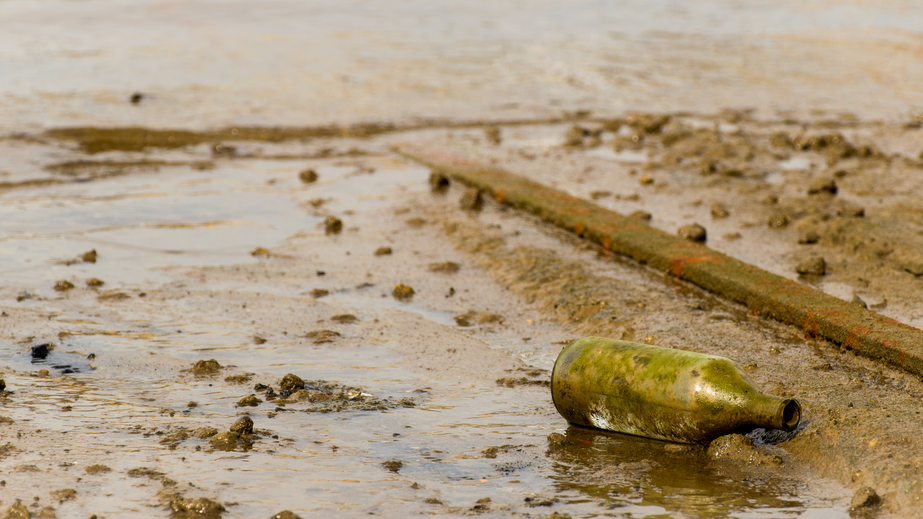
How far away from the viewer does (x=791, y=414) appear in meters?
3.02

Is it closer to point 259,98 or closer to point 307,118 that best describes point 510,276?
point 307,118

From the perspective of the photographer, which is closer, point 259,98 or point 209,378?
point 209,378

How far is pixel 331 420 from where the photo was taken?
3373 millimetres

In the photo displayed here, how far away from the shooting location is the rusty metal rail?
375 cm

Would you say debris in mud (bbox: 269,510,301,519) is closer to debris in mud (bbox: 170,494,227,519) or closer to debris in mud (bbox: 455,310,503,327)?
debris in mud (bbox: 170,494,227,519)

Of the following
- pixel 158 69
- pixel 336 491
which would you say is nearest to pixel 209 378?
pixel 336 491

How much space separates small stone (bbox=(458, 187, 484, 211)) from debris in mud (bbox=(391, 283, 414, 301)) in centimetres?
163

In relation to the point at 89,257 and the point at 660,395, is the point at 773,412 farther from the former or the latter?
the point at 89,257

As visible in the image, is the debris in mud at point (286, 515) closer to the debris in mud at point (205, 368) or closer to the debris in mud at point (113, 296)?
the debris in mud at point (205, 368)

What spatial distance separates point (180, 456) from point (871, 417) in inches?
89.6

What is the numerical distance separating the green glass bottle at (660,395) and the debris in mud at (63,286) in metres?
2.75

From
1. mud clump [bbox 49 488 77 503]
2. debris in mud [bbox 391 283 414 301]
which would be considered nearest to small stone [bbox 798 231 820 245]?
debris in mud [bbox 391 283 414 301]

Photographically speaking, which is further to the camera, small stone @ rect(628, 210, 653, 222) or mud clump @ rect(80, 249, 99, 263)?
small stone @ rect(628, 210, 653, 222)

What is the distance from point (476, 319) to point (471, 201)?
2.01 metres
